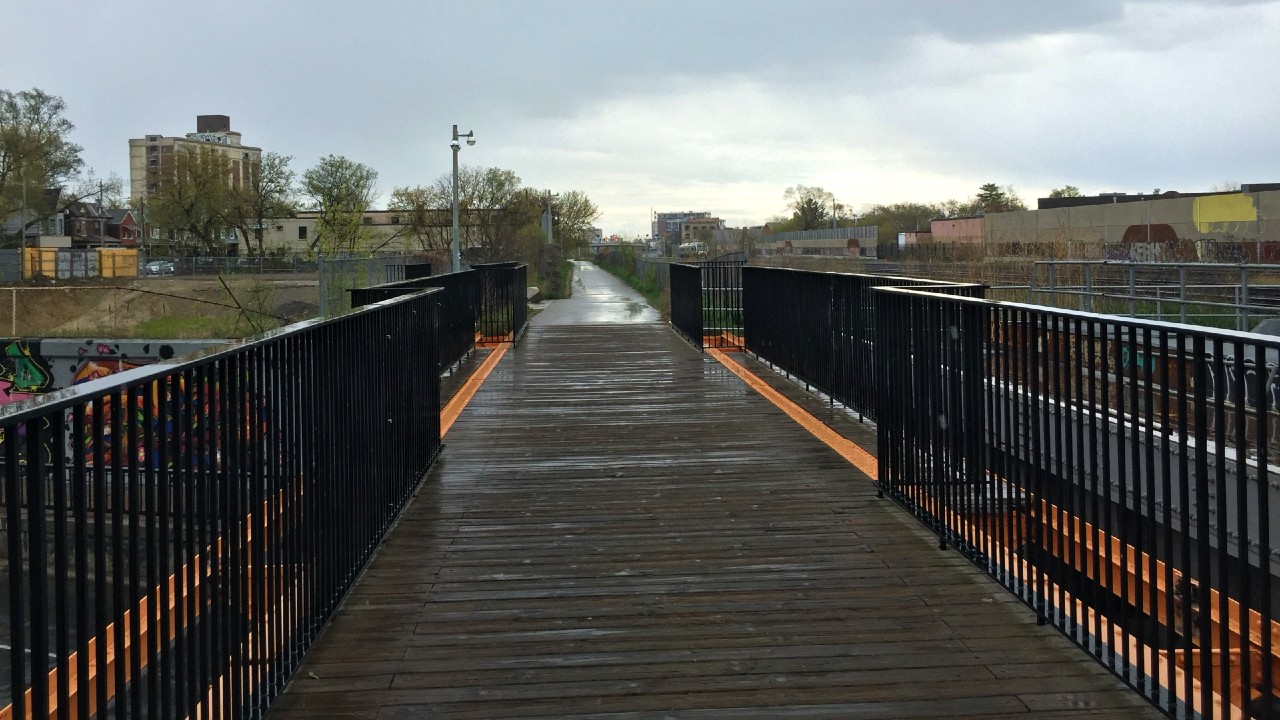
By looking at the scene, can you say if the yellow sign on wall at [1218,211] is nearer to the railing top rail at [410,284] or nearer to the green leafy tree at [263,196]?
the railing top rail at [410,284]

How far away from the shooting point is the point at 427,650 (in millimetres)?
4449

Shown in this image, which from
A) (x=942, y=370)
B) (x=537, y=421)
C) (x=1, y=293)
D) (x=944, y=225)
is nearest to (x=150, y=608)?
(x=942, y=370)

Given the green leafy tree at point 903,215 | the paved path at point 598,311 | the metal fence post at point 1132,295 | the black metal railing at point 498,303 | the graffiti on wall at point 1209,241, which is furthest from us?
the green leafy tree at point 903,215

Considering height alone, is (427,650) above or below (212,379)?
below

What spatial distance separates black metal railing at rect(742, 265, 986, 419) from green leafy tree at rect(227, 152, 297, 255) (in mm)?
83453

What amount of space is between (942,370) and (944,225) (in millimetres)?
57276

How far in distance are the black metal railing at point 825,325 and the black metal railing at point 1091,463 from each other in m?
1.41

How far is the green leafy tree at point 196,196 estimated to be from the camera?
302 feet

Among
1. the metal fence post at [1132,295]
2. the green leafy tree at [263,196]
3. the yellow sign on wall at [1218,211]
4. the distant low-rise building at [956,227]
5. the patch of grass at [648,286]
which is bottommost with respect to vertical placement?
the metal fence post at [1132,295]

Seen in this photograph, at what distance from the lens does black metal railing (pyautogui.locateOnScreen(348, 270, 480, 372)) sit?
40.4 ft

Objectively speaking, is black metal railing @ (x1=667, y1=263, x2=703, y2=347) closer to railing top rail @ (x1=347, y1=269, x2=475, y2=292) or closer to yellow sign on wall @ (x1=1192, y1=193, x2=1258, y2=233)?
railing top rail @ (x1=347, y1=269, x2=475, y2=292)

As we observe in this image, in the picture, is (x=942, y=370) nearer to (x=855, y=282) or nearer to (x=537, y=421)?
(x=855, y=282)

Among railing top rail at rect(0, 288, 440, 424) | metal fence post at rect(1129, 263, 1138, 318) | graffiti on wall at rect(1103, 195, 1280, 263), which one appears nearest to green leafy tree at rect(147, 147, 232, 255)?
graffiti on wall at rect(1103, 195, 1280, 263)

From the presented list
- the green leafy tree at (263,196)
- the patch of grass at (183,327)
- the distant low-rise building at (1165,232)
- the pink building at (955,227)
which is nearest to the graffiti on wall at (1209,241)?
the distant low-rise building at (1165,232)
